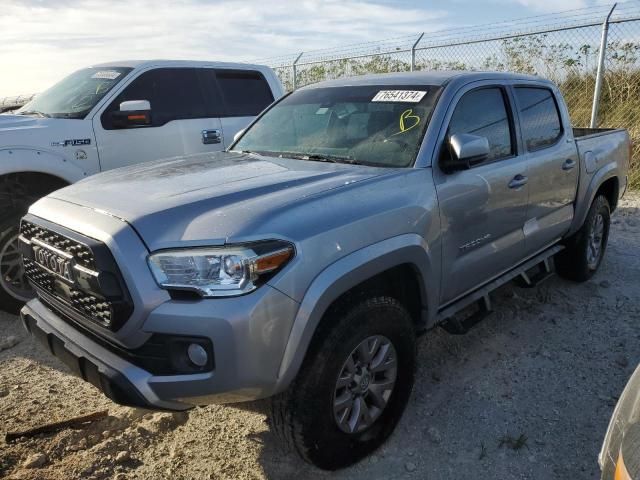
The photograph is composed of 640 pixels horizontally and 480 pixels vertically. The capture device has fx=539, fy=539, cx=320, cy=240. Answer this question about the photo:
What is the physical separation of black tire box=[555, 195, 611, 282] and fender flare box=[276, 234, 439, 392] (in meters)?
2.70

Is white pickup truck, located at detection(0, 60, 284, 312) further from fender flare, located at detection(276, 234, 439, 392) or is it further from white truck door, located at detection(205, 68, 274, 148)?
fender flare, located at detection(276, 234, 439, 392)

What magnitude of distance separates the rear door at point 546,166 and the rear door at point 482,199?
0.48ft

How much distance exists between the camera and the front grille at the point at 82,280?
82.6 inches

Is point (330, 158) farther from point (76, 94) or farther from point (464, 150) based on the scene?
point (76, 94)

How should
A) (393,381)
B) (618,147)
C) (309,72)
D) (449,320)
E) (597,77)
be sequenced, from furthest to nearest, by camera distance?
(309,72), (597,77), (618,147), (449,320), (393,381)

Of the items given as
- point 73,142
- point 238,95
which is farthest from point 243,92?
point 73,142

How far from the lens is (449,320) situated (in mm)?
3336

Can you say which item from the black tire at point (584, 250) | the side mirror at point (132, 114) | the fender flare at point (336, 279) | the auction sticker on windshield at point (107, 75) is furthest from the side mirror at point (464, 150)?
the auction sticker on windshield at point (107, 75)

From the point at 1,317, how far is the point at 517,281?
425 cm

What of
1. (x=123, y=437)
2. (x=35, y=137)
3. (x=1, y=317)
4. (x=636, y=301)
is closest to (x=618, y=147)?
(x=636, y=301)

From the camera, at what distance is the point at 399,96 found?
10.7 ft

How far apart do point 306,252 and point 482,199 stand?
1492 millimetres

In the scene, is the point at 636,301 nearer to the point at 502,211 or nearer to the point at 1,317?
the point at 502,211

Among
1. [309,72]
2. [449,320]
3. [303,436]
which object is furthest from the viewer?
[309,72]
